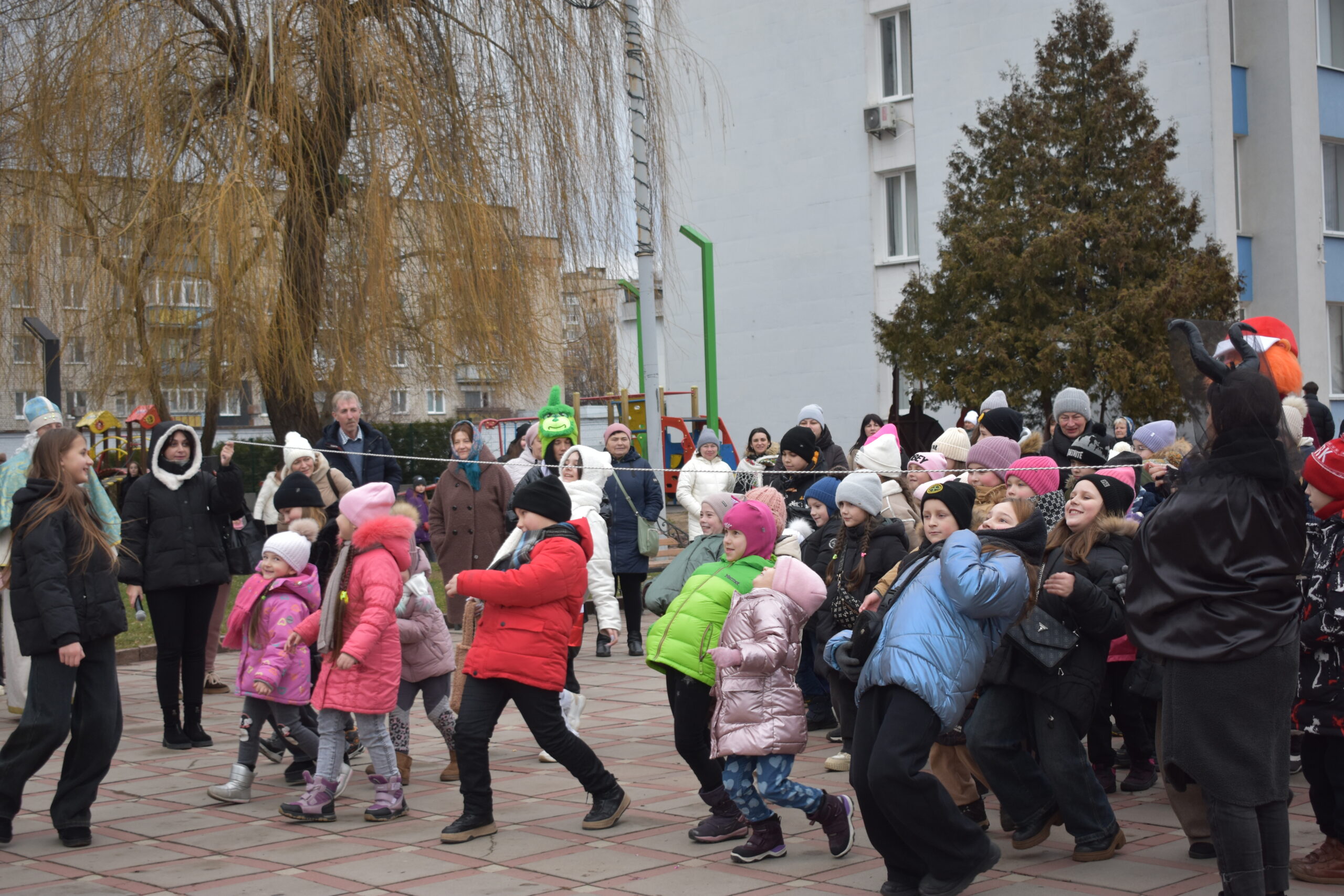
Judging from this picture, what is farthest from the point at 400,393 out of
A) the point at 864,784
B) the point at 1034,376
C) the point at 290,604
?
the point at 1034,376

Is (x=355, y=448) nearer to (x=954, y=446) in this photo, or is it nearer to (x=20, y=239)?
(x=954, y=446)

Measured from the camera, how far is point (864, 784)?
15.8 ft

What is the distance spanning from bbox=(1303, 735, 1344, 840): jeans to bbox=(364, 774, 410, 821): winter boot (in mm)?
3939

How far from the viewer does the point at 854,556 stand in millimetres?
6848

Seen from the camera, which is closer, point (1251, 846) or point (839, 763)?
point (1251, 846)

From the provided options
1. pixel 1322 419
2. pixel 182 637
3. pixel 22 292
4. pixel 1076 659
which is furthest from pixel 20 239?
pixel 1322 419

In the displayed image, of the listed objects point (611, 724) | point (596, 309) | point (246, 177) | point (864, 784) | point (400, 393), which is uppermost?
point (246, 177)

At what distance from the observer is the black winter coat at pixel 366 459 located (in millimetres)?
9742

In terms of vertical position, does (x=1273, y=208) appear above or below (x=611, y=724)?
above

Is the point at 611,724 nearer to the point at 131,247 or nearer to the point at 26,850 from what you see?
the point at 26,850

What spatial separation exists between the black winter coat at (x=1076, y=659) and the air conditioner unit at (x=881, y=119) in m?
23.1

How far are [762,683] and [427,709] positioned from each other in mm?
2486

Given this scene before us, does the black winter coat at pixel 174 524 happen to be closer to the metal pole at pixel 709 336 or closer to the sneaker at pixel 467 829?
the sneaker at pixel 467 829

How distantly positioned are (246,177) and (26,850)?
23.8ft
